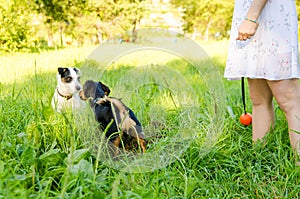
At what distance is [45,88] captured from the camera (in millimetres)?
2332

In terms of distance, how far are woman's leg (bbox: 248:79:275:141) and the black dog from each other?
573 millimetres

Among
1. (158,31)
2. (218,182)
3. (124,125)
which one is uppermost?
(158,31)

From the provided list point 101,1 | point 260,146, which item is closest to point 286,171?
point 260,146

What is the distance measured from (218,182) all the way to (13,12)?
19.2 ft

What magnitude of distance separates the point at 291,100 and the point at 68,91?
1012 millimetres

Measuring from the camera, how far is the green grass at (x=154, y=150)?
1.25 m

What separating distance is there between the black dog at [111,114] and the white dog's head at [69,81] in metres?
0.17

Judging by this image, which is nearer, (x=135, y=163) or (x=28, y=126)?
(x=135, y=163)

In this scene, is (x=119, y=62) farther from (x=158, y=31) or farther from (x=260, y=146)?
(x=260, y=146)

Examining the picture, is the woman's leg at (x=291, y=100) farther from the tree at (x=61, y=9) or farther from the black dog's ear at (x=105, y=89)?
the tree at (x=61, y=9)

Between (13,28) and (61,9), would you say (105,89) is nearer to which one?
(13,28)

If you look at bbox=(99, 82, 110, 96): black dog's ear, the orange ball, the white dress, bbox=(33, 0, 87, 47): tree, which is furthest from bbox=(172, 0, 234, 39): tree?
bbox=(99, 82, 110, 96): black dog's ear

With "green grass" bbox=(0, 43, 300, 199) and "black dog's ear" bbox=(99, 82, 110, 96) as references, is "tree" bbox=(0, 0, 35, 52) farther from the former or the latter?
"black dog's ear" bbox=(99, 82, 110, 96)

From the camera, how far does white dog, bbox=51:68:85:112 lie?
5.75ft
